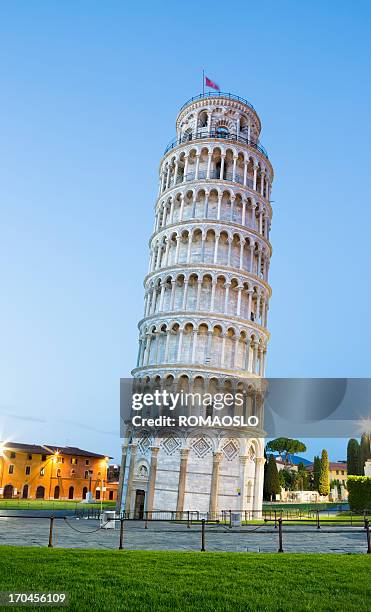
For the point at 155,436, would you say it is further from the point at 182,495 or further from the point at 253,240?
the point at 253,240

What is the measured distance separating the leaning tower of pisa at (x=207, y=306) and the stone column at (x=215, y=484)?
77 mm

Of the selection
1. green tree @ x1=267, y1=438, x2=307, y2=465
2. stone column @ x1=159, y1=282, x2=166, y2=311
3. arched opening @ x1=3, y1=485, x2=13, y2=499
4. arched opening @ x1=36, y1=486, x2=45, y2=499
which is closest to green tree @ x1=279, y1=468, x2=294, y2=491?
green tree @ x1=267, y1=438, x2=307, y2=465

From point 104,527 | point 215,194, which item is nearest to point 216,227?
point 215,194

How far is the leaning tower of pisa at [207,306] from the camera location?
140 ft

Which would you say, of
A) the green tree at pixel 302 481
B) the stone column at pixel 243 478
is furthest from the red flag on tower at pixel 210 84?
the green tree at pixel 302 481

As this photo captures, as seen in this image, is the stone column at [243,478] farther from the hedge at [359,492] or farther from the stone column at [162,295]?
the stone column at [162,295]

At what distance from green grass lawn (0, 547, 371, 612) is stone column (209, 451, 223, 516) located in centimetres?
2685

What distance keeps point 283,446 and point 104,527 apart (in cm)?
8618

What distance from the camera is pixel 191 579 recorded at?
11055 mm

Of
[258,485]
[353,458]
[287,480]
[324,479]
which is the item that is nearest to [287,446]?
Answer: [287,480]

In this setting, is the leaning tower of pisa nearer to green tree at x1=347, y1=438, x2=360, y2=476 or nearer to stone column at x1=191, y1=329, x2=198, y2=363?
stone column at x1=191, y1=329, x2=198, y2=363

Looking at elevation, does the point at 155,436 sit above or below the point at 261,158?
below

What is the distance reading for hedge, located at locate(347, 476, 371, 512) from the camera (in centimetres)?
4575

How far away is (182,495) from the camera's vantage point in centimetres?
4134
